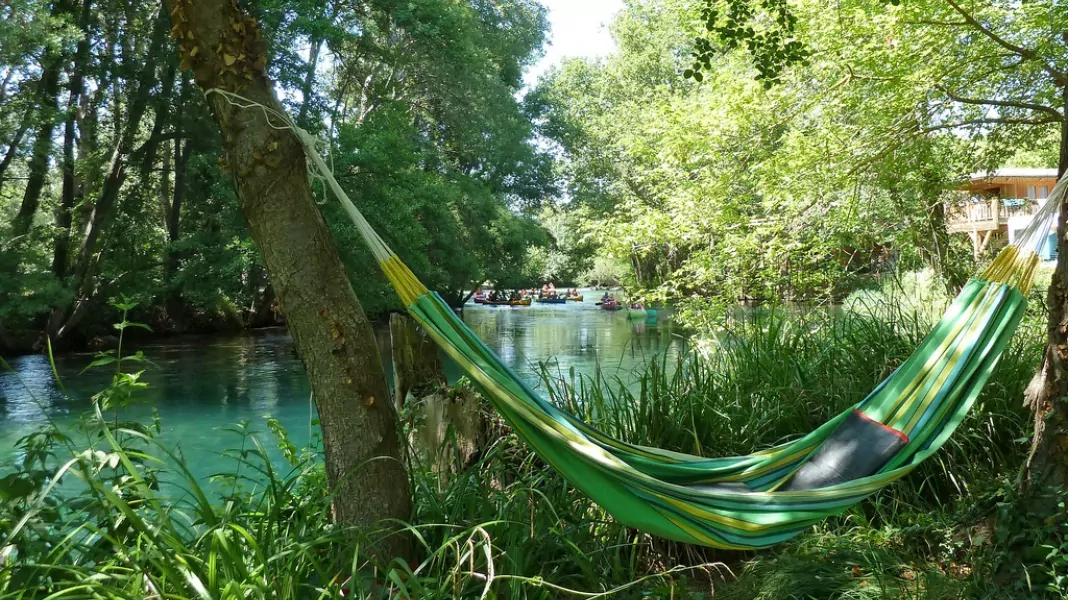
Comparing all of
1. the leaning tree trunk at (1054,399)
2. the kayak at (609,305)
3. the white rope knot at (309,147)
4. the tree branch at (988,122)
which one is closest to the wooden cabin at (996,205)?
the leaning tree trunk at (1054,399)

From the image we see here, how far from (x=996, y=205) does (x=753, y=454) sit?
11543 mm

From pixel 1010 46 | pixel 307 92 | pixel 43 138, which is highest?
pixel 307 92

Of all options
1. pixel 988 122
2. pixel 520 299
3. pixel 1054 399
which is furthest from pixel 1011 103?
pixel 520 299

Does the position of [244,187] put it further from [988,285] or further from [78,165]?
[78,165]

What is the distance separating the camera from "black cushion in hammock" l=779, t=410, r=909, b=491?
5.20 ft

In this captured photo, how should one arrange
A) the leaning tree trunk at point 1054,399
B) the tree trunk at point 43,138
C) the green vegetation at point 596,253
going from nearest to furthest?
the green vegetation at point 596,253
the leaning tree trunk at point 1054,399
the tree trunk at point 43,138

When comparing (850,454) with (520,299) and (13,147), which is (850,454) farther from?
(520,299)

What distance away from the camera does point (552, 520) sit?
5.41 ft

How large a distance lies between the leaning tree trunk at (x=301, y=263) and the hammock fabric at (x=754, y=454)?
0.36 ft

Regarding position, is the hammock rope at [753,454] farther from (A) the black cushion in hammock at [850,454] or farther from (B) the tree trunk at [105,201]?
(B) the tree trunk at [105,201]

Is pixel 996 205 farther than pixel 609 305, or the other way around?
pixel 609 305

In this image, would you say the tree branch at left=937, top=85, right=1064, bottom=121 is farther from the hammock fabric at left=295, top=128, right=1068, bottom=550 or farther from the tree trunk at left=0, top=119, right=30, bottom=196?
the tree trunk at left=0, top=119, right=30, bottom=196

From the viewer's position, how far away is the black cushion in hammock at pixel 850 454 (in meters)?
1.58

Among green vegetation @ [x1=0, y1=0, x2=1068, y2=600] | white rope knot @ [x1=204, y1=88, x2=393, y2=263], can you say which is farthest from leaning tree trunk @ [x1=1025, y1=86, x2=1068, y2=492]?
white rope knot @ [x1=204, y1=88, x2=393, y2=263]
